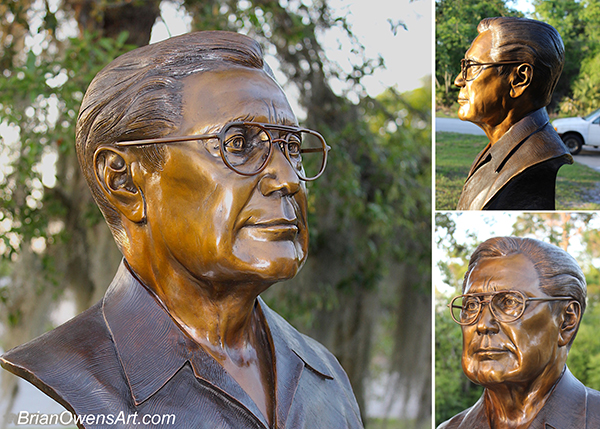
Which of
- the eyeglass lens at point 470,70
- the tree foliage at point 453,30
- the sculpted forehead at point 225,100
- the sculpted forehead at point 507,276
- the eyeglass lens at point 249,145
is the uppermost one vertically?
the tree foliage at point 453,30

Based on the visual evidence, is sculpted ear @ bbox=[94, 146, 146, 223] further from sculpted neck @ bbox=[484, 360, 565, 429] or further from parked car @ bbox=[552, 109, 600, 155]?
parked car @ bbox=[552, 109, 600, 155]

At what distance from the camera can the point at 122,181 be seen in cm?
142

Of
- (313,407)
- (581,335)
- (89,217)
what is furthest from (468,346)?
(581,335)

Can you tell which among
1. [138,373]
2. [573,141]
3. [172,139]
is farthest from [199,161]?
[573,141]

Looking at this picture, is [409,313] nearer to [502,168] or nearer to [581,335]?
[581,335]

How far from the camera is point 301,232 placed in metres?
1.43

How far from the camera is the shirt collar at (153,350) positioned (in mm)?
1342

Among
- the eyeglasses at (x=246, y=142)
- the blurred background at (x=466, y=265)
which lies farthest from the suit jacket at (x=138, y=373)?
the blurred background at (x=466, y=265)

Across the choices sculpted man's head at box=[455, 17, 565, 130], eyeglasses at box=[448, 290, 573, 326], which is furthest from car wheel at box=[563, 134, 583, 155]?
eyeglasses at box=[448, 290, 573, 326]

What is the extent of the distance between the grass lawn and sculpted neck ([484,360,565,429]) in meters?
1.83

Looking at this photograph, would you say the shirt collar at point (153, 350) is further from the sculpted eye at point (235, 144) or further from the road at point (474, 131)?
the road at point (474, 131)

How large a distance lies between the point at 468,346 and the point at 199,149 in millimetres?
1023

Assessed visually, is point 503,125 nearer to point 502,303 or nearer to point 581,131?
point 502,303

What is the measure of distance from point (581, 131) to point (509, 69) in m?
1.63
